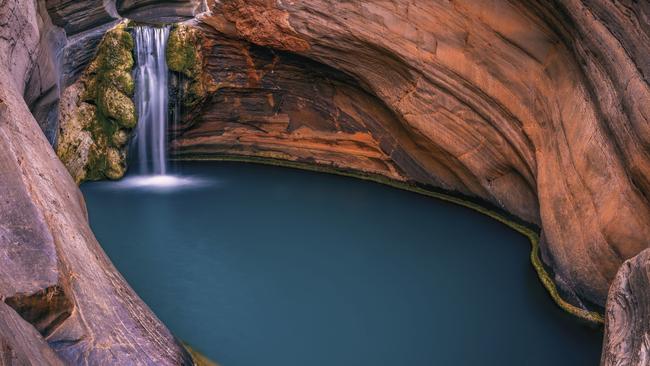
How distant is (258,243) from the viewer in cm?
900

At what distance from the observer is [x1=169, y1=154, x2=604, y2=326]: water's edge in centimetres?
737

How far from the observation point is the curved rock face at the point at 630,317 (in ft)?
13.6

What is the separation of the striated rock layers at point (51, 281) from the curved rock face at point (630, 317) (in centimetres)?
359

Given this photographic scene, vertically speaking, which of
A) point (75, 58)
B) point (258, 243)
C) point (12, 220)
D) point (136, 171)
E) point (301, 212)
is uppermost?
point (75, 58)

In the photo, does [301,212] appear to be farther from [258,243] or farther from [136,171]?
[136,171]

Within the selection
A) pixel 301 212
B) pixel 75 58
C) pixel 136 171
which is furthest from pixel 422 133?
pixel 75 58

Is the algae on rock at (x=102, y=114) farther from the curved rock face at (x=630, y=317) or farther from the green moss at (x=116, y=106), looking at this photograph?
the curved rock face at (x=630, y=317)

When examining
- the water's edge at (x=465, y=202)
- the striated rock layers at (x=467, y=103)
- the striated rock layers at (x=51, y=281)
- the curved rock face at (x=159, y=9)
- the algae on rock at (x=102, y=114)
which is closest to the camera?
the striated rock layers at (x=51, y=281)

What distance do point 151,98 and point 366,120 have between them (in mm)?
4212

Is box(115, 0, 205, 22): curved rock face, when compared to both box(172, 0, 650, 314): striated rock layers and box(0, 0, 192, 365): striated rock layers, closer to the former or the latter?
box(172, 0, 650, 314): striated rock layers

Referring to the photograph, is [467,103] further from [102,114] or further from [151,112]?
[102,114]

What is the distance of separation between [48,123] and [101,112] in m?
1.43

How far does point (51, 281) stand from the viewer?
13.8 ft

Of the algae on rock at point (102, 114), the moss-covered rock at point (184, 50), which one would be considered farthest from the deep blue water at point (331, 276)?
the moss-covered rock at point (184, 50)
